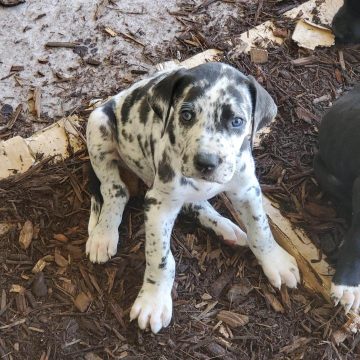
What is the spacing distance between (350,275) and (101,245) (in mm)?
1797

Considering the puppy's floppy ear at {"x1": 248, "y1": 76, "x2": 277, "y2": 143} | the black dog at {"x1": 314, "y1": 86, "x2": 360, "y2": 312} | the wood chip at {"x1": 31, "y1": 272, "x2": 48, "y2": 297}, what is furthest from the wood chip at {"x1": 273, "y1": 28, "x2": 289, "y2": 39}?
the wood chip at {"x1": 31, "y1": 272, "x2": 48, "y2": 297}

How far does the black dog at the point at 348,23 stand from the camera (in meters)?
5.97

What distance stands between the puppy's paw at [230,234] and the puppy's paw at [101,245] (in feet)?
2.54

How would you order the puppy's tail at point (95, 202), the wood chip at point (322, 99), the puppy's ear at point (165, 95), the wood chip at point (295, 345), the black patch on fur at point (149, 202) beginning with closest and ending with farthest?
the puppy's ear at point (165, 95), the black patch on fur at point (149, 202), the wood chip at point (295, 345), the puppy's tail at point (95, 202), the wood chip at point (322, 99)

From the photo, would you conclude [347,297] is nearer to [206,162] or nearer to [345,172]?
[345,172]

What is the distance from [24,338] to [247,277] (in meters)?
1.64

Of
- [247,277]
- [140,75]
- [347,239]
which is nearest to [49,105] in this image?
[140,75]

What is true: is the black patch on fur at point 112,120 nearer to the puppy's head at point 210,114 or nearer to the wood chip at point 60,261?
the puppy's head at point 210,114

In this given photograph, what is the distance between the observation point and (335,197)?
503 cm

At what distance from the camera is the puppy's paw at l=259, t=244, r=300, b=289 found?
15.1 ft

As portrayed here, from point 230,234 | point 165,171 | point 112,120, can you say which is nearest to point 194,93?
point 165,171

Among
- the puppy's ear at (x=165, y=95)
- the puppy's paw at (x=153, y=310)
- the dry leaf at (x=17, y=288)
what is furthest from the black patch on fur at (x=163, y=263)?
the dry leaf at (x=17, y=288)

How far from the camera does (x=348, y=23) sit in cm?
596

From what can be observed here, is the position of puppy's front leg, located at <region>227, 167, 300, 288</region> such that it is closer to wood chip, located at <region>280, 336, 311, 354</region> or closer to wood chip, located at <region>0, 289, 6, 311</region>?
wood chip, located at <region>280, 336, 311, 354</region>
